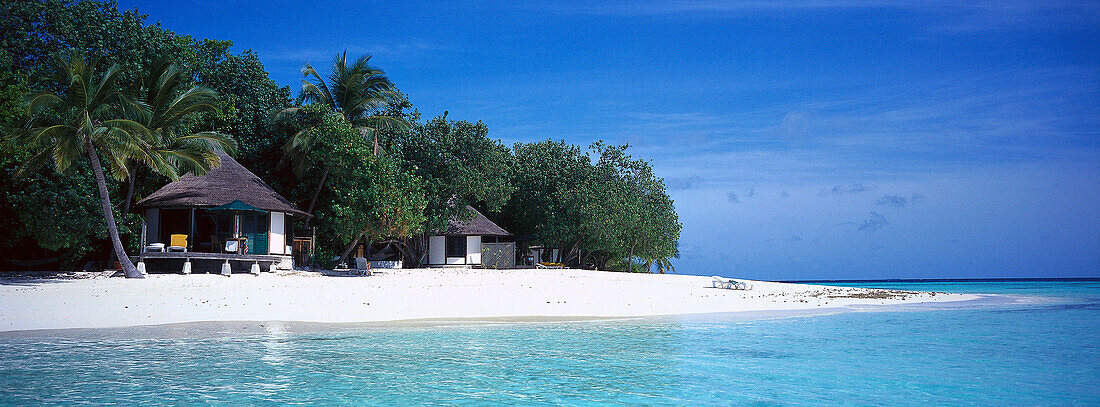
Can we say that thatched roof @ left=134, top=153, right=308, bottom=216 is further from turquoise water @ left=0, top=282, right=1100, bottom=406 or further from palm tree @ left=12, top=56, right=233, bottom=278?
turquoise water @ left=0, top=282, right=1100, bottom=406

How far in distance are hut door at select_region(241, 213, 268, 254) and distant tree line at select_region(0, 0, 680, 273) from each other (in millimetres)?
2305

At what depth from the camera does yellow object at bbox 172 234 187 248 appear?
22109 millimetres

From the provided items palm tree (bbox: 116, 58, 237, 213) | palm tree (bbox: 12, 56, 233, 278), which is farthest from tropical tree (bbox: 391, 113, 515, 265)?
palm tree (bbox: 12, 56, 233, 278)

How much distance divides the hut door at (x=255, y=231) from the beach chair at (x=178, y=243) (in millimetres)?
2084

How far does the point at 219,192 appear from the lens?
23844mm

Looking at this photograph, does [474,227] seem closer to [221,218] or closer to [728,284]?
[221,218]

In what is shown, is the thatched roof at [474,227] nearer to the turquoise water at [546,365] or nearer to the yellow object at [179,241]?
the yellow object at [179,241]

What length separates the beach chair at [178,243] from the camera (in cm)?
2206

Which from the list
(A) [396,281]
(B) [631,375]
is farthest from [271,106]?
(B) [631,375]

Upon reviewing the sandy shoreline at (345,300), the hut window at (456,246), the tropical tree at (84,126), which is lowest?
the sandy shoreline at (345,300)

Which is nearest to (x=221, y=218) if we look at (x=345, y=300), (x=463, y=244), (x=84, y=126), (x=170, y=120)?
(x=170, y=120)

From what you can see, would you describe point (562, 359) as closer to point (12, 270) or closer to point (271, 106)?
point (12, 270)

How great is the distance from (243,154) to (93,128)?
10495mm

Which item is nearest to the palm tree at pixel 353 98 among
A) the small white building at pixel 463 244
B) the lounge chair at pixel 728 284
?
the small white building at pixel 463 244
